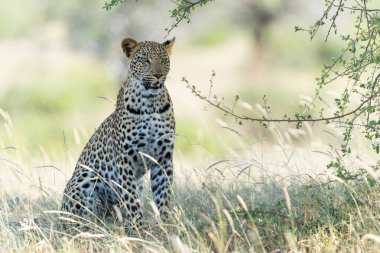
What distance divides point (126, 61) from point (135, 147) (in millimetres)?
15764

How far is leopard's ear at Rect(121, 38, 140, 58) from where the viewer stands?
7.95m

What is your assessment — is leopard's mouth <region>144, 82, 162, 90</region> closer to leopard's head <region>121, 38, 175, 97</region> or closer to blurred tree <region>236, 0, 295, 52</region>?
leopard's head <region>121, 38, 175, 97</region>

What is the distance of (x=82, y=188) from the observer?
25.8ft

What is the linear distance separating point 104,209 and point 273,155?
269 cm

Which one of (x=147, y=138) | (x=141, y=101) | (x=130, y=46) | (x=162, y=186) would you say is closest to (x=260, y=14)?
(x=130, y=46)

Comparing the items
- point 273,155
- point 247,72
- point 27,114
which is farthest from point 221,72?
point 273,155

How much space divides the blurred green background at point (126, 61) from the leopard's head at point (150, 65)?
11.1 meters

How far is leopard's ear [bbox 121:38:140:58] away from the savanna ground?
0.47m

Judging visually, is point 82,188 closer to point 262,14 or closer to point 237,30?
point 262,14

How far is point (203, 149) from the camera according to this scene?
8.61 meters

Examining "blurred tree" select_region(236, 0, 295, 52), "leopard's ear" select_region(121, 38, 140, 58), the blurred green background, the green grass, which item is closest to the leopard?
"leopard's ear" select_region(121, 38, 140, 58)

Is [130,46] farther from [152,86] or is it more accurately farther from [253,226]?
[253,226]

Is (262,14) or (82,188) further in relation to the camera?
(262,14)

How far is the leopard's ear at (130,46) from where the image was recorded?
7949 millimetres
